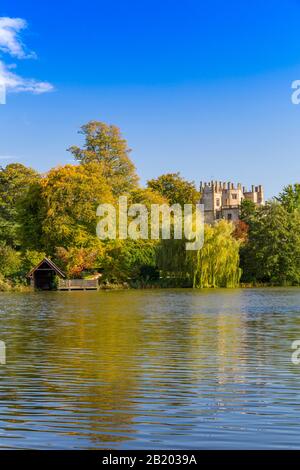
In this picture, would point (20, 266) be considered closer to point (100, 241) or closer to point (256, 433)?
point (100, 241)

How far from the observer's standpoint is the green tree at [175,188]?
86438 millimetres

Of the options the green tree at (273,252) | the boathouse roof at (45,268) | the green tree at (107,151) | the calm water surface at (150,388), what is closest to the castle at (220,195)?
the green tree at (107,151)

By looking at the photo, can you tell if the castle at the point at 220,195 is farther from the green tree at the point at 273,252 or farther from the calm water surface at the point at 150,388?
the calm water surface at the point at 150,388

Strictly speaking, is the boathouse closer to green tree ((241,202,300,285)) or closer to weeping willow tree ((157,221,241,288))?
weeping willow tree ((157,221,241,288))

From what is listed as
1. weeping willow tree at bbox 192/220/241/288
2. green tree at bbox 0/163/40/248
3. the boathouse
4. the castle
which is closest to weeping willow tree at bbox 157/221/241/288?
weeping willow tree at bbox 192/220/241/288

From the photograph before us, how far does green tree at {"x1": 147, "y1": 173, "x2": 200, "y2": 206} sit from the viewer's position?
86.4m

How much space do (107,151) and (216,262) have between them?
26.3 meters

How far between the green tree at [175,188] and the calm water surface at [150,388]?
66169 millimetres

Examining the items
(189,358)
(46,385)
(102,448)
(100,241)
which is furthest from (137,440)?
(100,241)

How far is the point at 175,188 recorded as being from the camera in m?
87.9

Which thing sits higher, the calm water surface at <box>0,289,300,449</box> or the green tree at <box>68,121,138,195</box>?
the green tree at <box>68,121,138,195</box>

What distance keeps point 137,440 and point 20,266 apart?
168 feet

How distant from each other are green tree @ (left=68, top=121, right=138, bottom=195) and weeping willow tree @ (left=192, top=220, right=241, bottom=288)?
2282 centimetres

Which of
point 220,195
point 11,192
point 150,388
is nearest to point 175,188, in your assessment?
point 11,192
